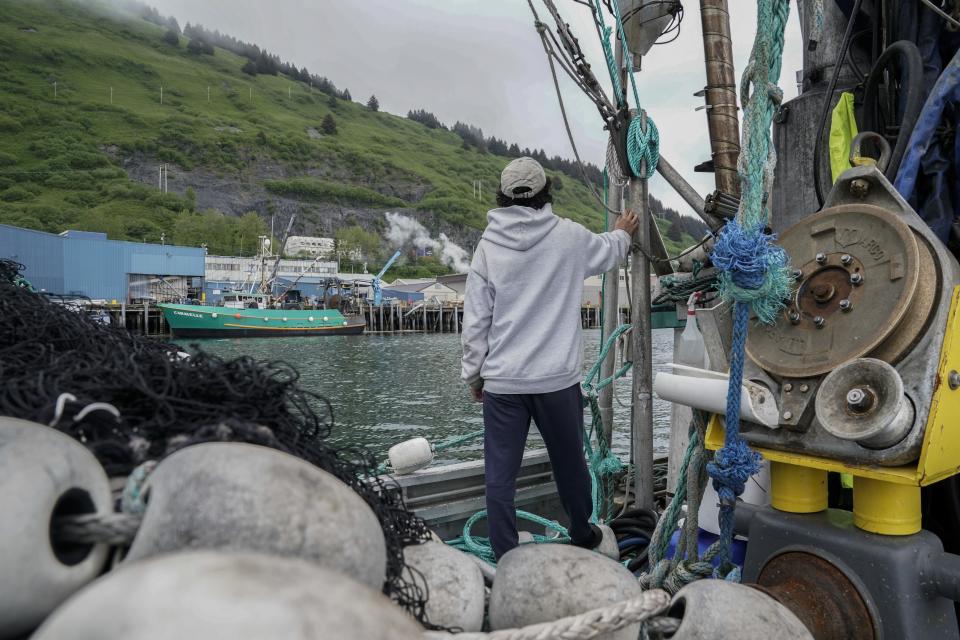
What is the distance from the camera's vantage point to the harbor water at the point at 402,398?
41.8ft

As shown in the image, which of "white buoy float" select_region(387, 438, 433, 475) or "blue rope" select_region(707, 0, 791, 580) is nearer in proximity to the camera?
"blue rope" select_region(707, 0, 791, 580)

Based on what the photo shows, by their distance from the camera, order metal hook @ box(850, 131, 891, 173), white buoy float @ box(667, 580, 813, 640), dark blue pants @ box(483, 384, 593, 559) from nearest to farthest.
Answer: white buoy float @ box(667, 580, 813, 640), metal hook @ box(850, 131, 891, 173), dark blue pants @ box(483, 384, 593, 559)

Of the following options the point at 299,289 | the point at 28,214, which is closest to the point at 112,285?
the point at 299,289

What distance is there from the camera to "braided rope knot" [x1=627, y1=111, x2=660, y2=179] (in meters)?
3.54

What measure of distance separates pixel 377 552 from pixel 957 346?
1.66m

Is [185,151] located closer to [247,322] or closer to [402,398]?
[247,322]

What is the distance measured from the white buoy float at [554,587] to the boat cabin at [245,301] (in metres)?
53.0

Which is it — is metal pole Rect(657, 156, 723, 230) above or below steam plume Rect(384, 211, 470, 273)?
below

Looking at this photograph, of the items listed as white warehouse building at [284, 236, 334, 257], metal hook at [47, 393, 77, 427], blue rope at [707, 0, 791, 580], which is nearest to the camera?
metal hook at [47, 393, 77, 427]

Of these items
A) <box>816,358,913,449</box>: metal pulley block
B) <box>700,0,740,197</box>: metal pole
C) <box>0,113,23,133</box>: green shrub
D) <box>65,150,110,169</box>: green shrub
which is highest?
<box>0,113,23,133</box>: green shrub

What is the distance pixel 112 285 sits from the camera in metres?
48.5

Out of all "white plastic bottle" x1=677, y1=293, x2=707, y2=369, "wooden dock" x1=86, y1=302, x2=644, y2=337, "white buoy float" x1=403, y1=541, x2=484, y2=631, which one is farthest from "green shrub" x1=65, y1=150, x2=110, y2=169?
"white buoy float" x1=403, y1=541, x2=484, y2=631

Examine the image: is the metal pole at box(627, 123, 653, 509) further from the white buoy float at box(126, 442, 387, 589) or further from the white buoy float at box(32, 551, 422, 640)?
the white buoy float at box(32, 551, 422, 640)

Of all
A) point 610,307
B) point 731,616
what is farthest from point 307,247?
point 731,616
